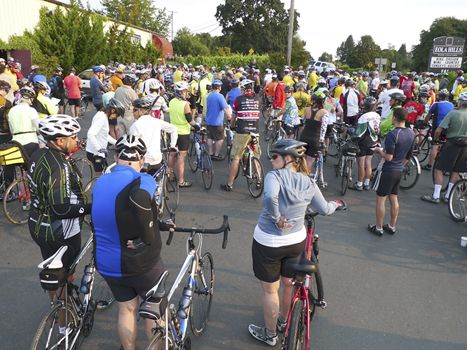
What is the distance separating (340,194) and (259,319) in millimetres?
4385

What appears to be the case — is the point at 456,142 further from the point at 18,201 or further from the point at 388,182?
the point at 18,201

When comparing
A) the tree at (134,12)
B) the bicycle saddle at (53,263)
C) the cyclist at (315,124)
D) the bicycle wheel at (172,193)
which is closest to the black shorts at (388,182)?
the cyclist at (315,124)

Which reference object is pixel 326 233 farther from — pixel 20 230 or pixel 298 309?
pixel 20 230

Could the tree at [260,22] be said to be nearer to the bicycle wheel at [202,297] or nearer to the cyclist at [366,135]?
the cyclist at [366,135]

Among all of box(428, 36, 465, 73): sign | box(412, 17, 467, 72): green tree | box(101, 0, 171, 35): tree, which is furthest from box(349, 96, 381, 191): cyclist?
box(412, 17, 467, 72): green tree

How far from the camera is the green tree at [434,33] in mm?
58166

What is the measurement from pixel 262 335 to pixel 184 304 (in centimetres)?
109

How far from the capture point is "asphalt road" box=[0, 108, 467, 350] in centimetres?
364

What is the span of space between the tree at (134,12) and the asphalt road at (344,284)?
51857 millimetres

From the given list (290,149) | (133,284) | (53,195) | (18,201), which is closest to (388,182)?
(290,149)

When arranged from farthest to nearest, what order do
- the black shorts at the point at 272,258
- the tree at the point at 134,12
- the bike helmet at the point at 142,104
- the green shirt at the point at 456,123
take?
the tree at the point at 134,12 < the green shirt at the point at 456,123 < the bike helmet at the point at 142,104 < the black shorts at the point at 272,258

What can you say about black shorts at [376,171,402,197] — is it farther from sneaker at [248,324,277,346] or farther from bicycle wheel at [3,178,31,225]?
bicycle wheel at [3,178,31,225]

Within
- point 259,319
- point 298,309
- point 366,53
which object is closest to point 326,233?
point 259,319

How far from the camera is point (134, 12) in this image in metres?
53.7
